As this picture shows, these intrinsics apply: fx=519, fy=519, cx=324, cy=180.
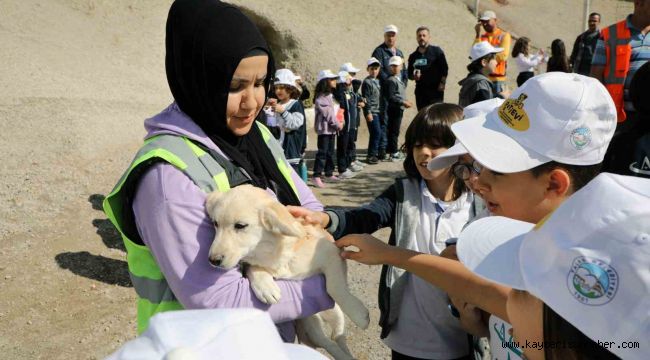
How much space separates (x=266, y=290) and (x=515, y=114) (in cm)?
112

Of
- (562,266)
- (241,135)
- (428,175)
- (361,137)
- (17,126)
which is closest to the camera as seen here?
(562,266)

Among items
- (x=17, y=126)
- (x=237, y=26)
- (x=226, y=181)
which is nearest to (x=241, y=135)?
(x=226, y=181)

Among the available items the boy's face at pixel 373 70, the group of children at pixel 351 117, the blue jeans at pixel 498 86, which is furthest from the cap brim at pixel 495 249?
the boy's face at pixel 373 70

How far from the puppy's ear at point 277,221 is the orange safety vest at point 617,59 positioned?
4820 millimetres

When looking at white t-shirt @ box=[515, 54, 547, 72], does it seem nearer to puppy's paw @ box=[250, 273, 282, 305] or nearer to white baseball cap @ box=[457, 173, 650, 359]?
puppy's paw @ box=[250, 273, 282, 305]

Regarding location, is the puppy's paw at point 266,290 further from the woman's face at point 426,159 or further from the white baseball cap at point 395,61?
the white baseball cap at point 395,61

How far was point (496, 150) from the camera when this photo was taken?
1882mm

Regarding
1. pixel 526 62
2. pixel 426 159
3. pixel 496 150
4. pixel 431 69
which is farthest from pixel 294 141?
pixel 496 150

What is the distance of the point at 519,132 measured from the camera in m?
1.89

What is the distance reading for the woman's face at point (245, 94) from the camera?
1.93 m

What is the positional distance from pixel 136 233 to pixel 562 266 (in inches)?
52.3

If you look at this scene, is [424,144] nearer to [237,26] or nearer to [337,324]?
[337,324]

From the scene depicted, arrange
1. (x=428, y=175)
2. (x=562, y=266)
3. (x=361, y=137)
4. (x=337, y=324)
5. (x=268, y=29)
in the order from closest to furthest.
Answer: (x=562, y=266) → (x=337, y=324) → (x=428, y=175) → (x=361, y=137) → (x=268, y=29)

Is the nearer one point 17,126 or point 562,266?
point 562,266
